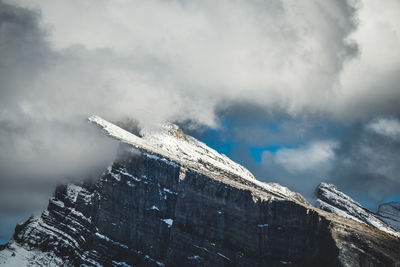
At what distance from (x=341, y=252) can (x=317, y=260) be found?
47.7 ft

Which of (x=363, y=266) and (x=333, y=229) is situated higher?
(x=333, y=229)

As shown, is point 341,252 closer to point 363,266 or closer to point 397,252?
point 363,266

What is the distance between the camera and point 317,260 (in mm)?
198625

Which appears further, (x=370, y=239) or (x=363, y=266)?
(x=370, y=239)

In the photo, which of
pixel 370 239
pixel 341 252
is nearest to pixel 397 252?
pixel 370 239

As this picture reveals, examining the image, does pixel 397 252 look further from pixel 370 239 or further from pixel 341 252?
pixel 341 252

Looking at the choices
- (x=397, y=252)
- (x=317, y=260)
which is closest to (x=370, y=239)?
(x=397, y=252)

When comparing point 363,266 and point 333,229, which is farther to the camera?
point 333,229

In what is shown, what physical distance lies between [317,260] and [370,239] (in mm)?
28085

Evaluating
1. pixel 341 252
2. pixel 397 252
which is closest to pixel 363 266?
pixel 341 252

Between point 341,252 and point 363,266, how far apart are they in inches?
439

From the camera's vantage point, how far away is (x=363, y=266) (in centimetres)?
18638

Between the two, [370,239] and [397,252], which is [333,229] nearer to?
[370,239]

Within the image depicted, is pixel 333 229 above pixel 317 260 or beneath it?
above
